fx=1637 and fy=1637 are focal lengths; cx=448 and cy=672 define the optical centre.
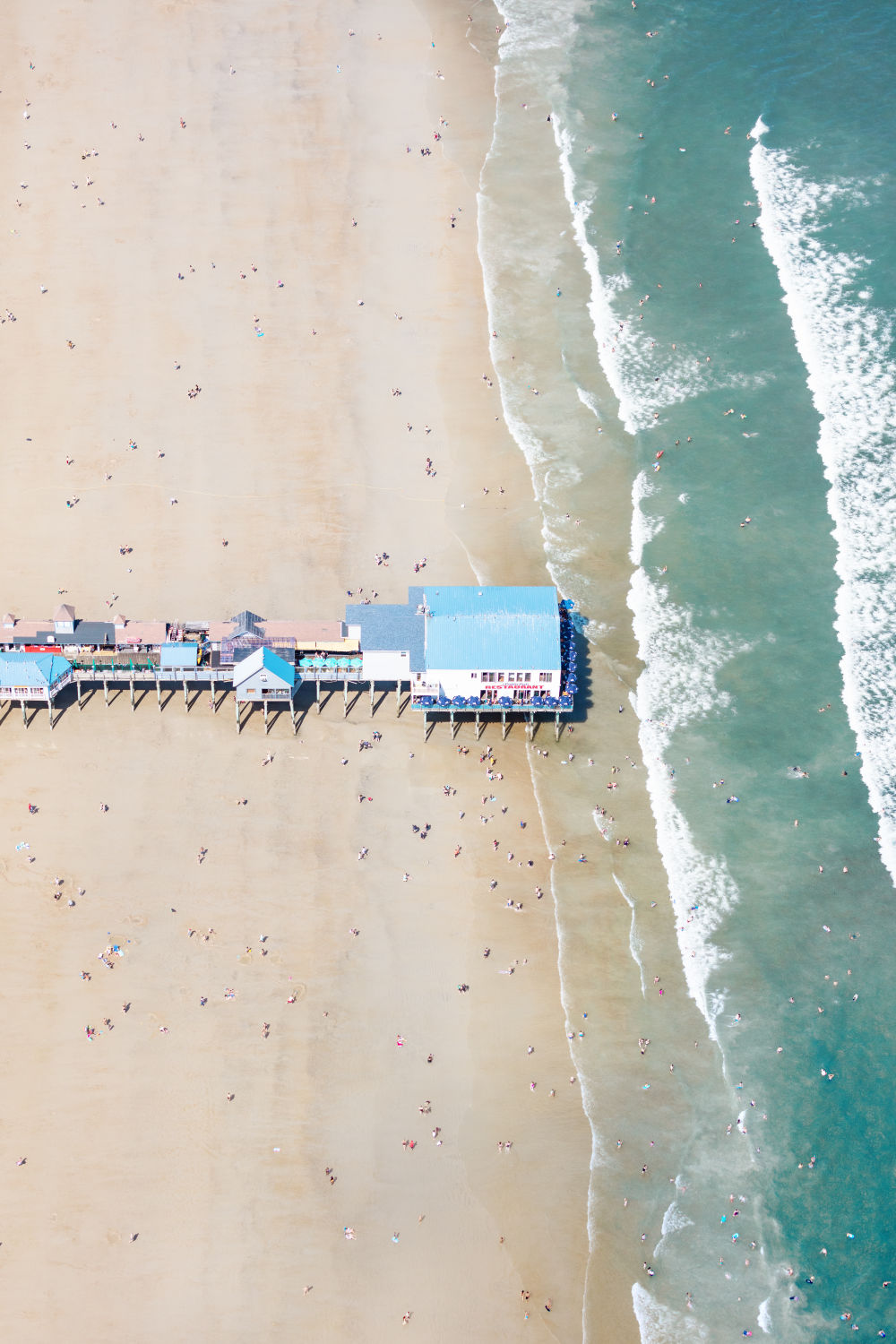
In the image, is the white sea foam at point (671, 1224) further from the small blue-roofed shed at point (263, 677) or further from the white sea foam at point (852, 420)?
the small blue-roofed shed at point (263, 677)

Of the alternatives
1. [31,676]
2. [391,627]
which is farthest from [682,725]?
[31,676]

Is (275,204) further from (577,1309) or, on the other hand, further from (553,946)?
(577,1309)

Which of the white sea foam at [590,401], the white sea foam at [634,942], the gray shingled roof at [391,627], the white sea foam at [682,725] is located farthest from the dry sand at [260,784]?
the white sea foam at [682,725]

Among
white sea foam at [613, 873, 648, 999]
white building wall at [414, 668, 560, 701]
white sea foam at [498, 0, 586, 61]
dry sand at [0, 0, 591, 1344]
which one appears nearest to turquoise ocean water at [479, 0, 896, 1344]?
white sea foam at [498, 0, 586, 61]

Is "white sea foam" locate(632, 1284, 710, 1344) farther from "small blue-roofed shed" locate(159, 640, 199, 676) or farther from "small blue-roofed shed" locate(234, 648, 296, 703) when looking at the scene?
"small blue-roofed shed" locate(159, 640, 199, 676)

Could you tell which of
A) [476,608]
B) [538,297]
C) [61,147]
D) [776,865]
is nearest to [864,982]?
[776,865]

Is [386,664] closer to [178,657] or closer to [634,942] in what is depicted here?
[178,657]
